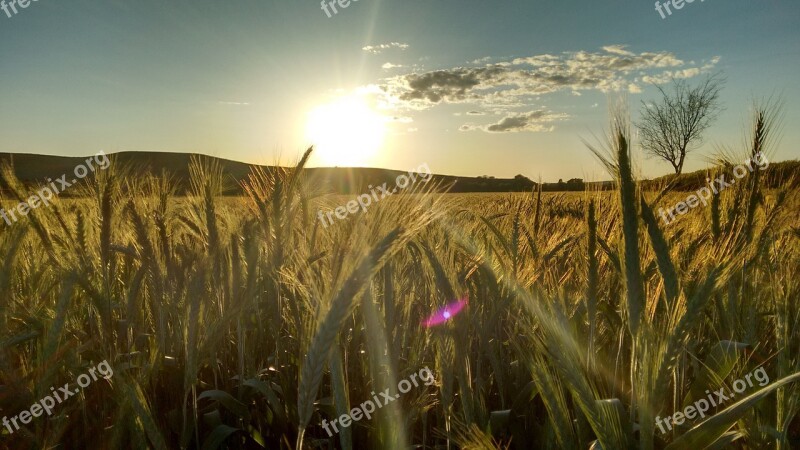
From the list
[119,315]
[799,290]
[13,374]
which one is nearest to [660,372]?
[799,290]

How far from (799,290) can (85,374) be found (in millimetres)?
3749

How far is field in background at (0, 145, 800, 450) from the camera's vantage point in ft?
4.03

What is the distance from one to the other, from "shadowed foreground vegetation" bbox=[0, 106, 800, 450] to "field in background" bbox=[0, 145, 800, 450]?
0.01 meters

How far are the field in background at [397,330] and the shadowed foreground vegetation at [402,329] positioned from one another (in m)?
0.01

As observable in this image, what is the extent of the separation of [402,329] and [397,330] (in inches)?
21.1

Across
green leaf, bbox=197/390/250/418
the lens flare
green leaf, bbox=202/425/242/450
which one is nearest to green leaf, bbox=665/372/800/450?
the lens flare

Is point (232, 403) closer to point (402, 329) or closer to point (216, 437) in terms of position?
point (216, 437)

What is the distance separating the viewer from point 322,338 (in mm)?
1043

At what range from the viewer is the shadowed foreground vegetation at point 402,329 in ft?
4.01

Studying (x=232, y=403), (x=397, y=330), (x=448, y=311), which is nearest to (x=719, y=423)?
(x=448, y=311)

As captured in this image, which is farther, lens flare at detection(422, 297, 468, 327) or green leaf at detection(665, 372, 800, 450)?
lens flare at detection(422, 297, 468, 327)

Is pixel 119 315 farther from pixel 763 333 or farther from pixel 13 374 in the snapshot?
pixel 763 333

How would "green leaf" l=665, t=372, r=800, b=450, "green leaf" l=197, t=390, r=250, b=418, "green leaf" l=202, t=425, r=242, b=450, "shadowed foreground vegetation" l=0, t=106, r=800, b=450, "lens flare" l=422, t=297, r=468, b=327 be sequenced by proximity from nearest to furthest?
"green leaf" l=665, t=372, r=800, b=450 < "shadowed foreground vegetation" l=0, t=106, r=800, b=450 < "lens flare" l=422, t=297, r=468, b=327 < "green leaf" l=202, t=425, r=242, b=450 < "green leaf" l=197, t=390, r=250, b=418

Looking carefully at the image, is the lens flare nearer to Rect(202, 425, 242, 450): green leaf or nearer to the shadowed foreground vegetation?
the shadowed foreground vegetation
